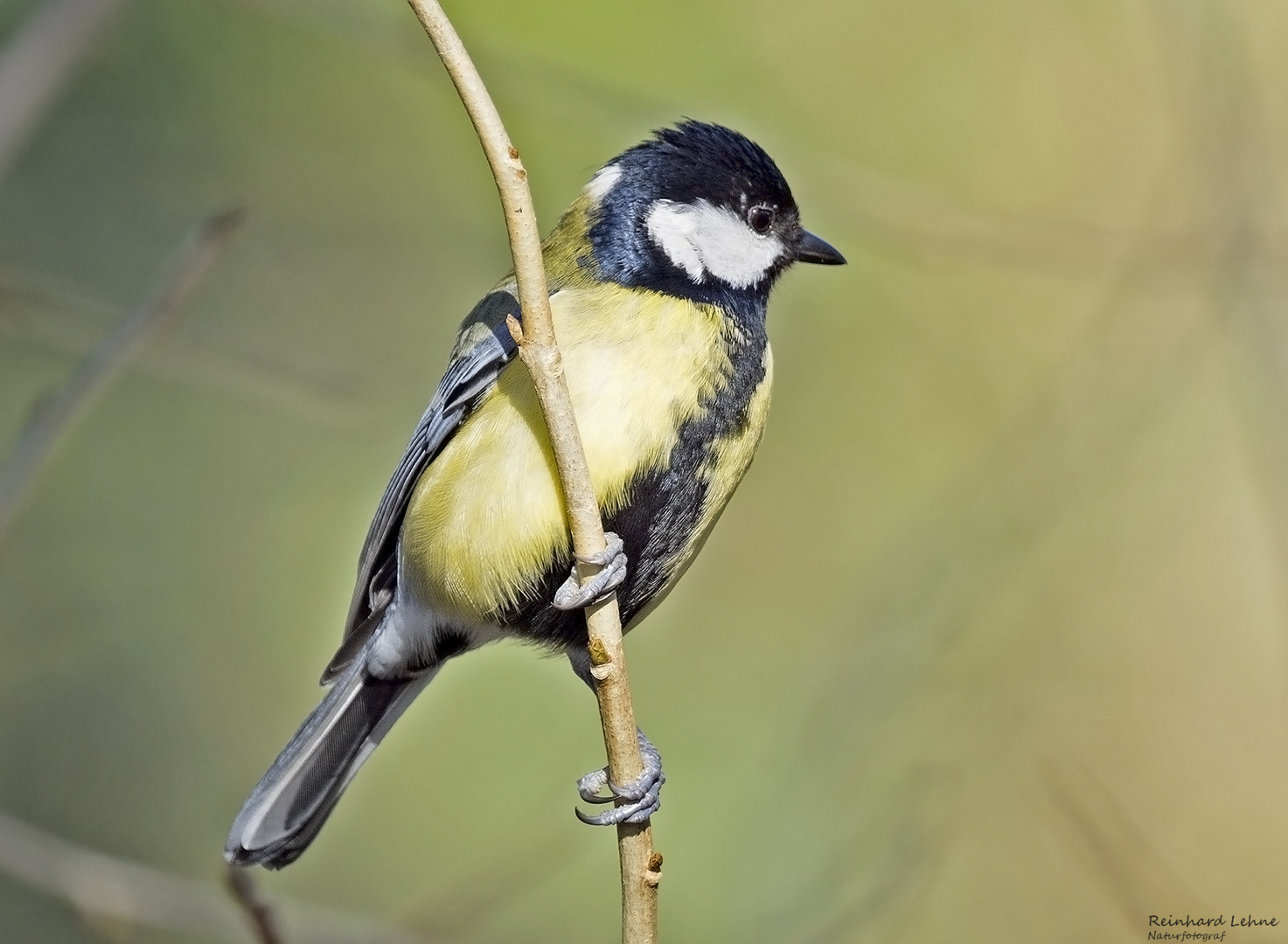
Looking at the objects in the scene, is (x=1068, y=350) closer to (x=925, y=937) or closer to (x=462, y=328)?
(x=925, y=937)

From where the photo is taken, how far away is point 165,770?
154 inches

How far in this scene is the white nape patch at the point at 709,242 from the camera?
2559 millimetres

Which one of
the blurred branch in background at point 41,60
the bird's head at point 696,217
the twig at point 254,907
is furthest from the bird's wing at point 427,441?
the twig at point 254,907

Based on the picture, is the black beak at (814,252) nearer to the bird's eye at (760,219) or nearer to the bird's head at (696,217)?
the bird's head at (696,217)

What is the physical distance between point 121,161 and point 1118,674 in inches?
141

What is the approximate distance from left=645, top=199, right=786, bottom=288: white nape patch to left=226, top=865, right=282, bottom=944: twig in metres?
1.41

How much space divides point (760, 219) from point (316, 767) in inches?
60.6

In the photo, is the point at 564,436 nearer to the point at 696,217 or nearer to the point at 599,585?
the point at 599,585

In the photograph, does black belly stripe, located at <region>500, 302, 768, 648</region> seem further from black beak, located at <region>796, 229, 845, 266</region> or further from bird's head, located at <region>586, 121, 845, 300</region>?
black beak, located at <region>796, 229, 845, 266</region>

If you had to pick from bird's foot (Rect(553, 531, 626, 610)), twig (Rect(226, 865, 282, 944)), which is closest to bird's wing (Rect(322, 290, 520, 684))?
bird's foot (Rect(553, 531, 626, 610))

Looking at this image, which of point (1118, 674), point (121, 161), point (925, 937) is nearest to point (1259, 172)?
point (1118, 674)

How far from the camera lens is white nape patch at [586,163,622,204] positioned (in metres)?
2.70

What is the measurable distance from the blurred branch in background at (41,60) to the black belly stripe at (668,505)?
1183 mm

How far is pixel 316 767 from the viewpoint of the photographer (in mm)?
2672
